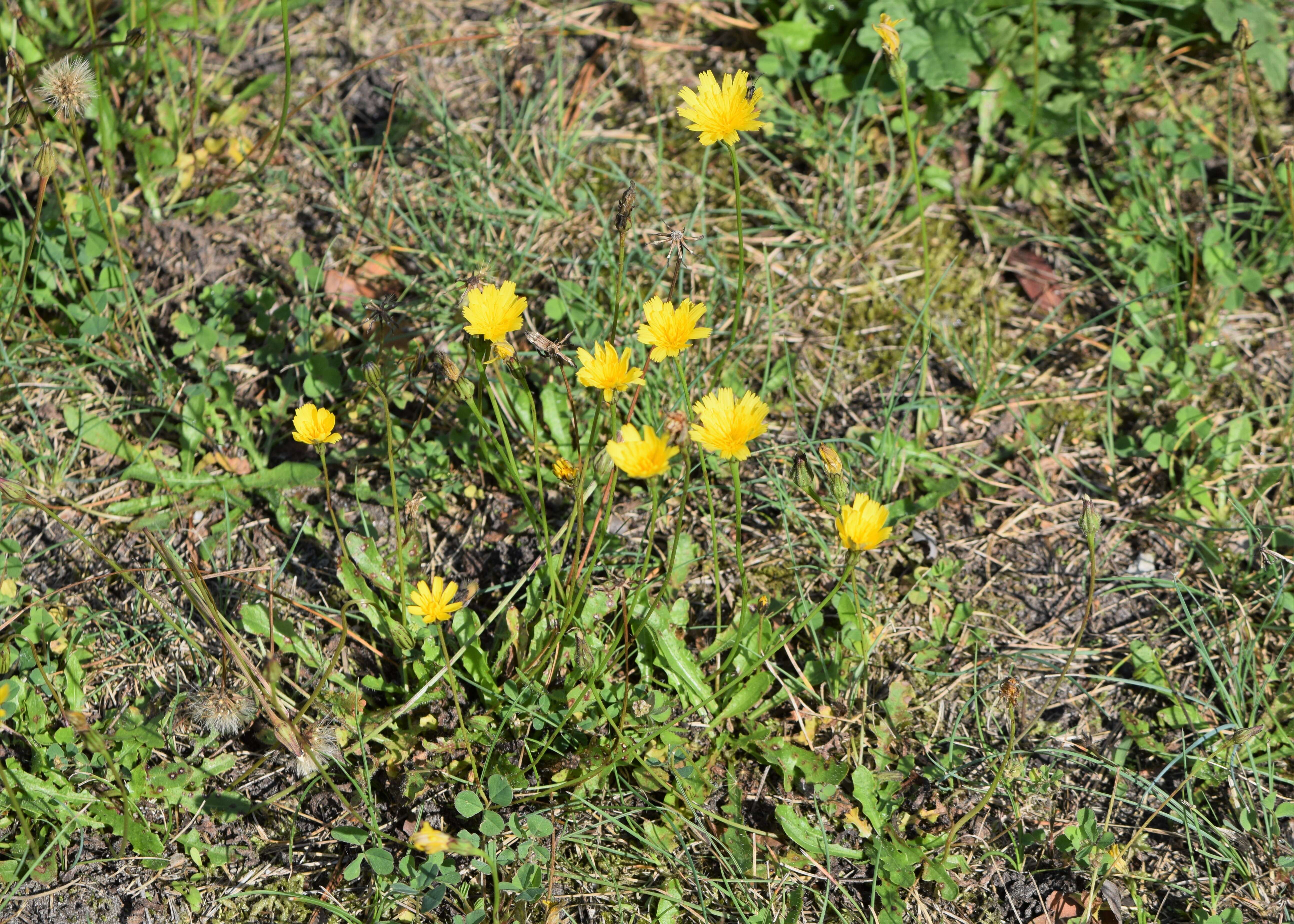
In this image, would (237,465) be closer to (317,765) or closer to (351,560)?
(351,560)

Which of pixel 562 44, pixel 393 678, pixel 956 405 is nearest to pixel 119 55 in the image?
pixel 562 44

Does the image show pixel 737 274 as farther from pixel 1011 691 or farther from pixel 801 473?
pixel 1011 691

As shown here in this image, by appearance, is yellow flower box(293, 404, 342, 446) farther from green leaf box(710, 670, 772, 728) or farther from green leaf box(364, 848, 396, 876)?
green leaf box(710, 670, 772, 728)

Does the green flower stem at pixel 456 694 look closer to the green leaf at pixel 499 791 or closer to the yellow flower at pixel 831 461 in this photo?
the green leaf at pixel 499 791

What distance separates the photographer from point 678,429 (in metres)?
1.76

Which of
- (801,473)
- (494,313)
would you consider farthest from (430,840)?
(801,473)

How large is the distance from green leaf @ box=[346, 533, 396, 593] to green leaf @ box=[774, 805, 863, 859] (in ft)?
3.23

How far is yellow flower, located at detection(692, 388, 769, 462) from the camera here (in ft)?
5.77

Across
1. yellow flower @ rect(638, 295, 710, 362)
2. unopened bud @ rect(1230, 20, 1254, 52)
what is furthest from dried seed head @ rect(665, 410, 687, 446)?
unopened bud @ rect(1230, 20, 1254, 52)

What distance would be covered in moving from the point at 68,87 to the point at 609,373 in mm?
1434

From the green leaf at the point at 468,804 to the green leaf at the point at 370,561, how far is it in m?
0.50

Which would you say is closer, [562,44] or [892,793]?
[892,793]

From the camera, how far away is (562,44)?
322 cm

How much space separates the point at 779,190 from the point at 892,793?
185 centimetres
